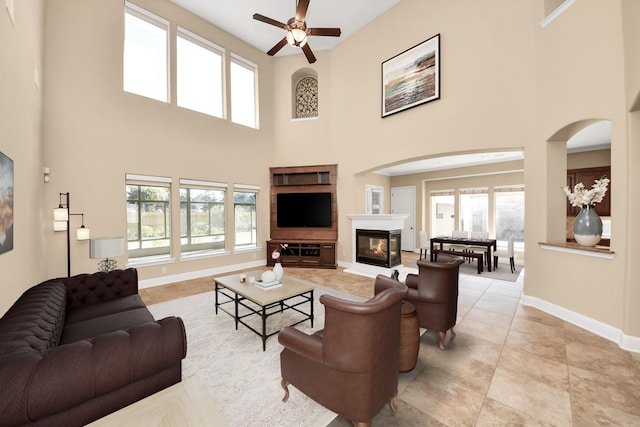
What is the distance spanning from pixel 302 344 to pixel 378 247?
4381 mm

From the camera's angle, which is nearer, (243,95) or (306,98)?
(243,95)

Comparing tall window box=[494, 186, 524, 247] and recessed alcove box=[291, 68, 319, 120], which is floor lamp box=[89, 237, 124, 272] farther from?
tall window box=[494, 186, 524, 247]

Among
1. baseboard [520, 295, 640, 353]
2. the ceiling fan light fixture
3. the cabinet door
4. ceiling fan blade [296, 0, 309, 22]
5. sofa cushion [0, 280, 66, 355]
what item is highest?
ceiling fan blade [296, 0, 309, 22]

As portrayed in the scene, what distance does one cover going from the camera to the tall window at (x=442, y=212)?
8602mm

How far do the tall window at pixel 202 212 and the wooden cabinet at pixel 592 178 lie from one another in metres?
8.68

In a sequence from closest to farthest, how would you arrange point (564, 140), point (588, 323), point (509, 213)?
point (588, 323) → point (564, 140) → point (509, 213)

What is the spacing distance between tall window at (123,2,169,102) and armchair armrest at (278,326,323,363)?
227 inches

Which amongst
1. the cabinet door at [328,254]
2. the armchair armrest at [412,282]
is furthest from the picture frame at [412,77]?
the armchair armrest at [412,282]

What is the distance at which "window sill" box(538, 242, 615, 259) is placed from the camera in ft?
9.71

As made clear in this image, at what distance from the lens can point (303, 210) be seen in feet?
22.6

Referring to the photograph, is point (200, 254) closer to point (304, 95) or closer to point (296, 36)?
point (296, 36)

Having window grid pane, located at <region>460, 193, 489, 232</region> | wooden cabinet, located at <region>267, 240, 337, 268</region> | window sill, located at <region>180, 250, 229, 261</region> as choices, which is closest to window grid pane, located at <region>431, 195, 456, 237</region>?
window grid pane, located at <region>460, 193, 489, 232</region>

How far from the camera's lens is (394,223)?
567 centimetres

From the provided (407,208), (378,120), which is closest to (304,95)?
(378,120)
